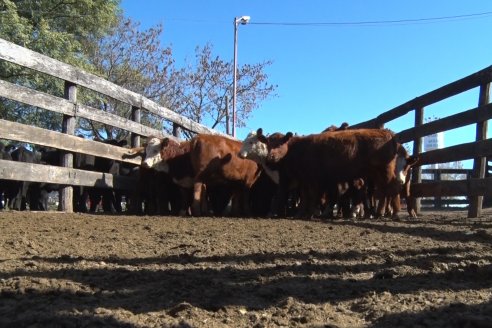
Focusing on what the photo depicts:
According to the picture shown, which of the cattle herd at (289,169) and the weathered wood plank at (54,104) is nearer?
the weathered wood plank at (54,104)

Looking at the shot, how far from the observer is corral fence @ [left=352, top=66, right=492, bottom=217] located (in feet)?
29.6

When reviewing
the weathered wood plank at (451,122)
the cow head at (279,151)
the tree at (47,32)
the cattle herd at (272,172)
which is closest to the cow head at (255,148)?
the cattle herd at (272,172)

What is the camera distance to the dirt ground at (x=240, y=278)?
11.2 feet

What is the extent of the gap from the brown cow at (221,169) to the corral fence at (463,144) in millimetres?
3760

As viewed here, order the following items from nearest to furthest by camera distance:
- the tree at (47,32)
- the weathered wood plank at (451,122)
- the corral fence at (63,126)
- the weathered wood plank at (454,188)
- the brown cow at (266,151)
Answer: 1. the corral fence at (63,126)
2. the weathered wood plank at (454,188)
3. the weathered wood plank at (451,122)
4. the brown cow at (266,151)
5. the tree at (47,32)

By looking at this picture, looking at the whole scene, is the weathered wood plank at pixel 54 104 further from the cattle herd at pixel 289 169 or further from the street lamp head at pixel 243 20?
the street lamp head at pixel 243 20

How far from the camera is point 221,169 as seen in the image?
38.0ft

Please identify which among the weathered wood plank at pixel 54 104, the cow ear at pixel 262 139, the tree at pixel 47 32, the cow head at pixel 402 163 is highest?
the tree at pixel 47 32

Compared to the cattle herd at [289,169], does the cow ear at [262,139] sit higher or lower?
higher

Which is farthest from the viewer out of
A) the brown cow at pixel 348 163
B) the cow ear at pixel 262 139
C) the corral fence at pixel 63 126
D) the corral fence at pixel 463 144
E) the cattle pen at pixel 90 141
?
the cow ear at pixel 262 139

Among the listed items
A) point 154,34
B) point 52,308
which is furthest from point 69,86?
point 154,34

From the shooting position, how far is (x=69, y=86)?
962 centimetres

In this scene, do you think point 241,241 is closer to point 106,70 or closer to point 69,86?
point 69,86

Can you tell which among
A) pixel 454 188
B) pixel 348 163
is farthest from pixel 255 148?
pixel 454 188
